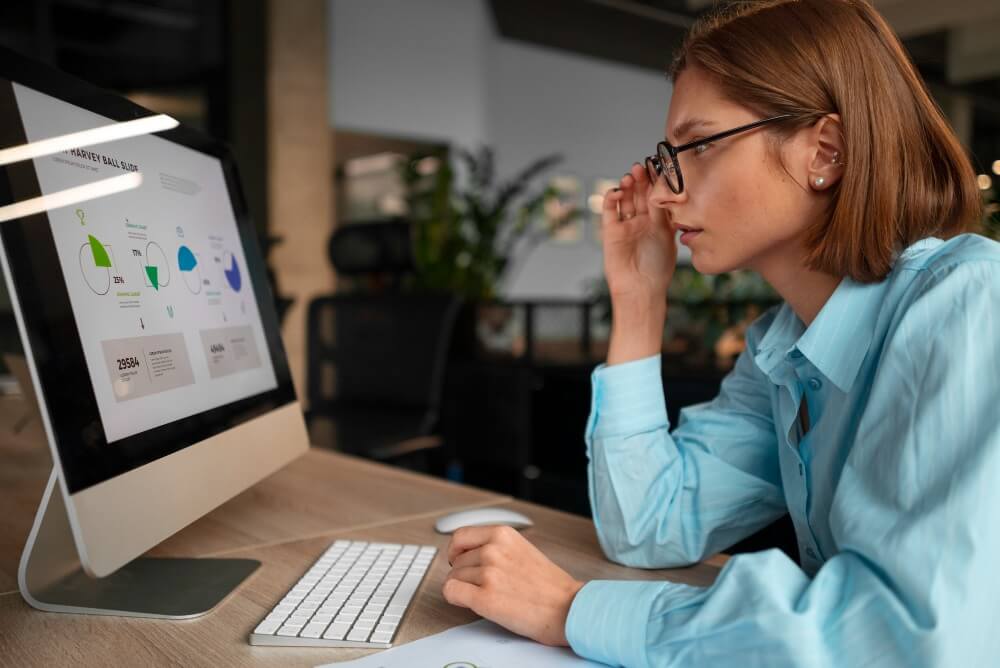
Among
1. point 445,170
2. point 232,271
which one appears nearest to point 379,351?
point 232,271

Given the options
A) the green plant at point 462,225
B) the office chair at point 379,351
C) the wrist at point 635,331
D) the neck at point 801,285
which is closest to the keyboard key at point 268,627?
the wrist at point 635,331

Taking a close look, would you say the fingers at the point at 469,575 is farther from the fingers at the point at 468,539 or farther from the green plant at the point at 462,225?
the green plant at the point at 462,225

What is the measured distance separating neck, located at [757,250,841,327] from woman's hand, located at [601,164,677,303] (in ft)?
0.60

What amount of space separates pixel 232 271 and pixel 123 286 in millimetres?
245

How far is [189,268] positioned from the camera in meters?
0.84

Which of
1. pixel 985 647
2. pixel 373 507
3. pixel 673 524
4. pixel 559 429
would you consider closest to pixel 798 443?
pixel 673 524

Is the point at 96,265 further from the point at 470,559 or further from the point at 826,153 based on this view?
the point at 826,153

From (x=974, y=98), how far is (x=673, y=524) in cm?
604

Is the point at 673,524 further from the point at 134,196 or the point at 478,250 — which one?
the point at 478,250

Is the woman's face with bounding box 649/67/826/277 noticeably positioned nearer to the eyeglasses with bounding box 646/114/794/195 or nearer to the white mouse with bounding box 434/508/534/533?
the eyeglasses with bounding box 646/114/794/195

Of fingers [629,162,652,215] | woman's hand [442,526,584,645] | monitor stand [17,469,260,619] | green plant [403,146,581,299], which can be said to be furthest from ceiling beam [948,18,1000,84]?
monitor stand [17,469,260,619]

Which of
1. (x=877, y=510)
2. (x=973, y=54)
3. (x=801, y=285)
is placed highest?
(x=973, y=54)

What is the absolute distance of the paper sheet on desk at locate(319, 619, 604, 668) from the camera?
0.59 m

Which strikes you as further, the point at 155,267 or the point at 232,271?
the point at 232,271
